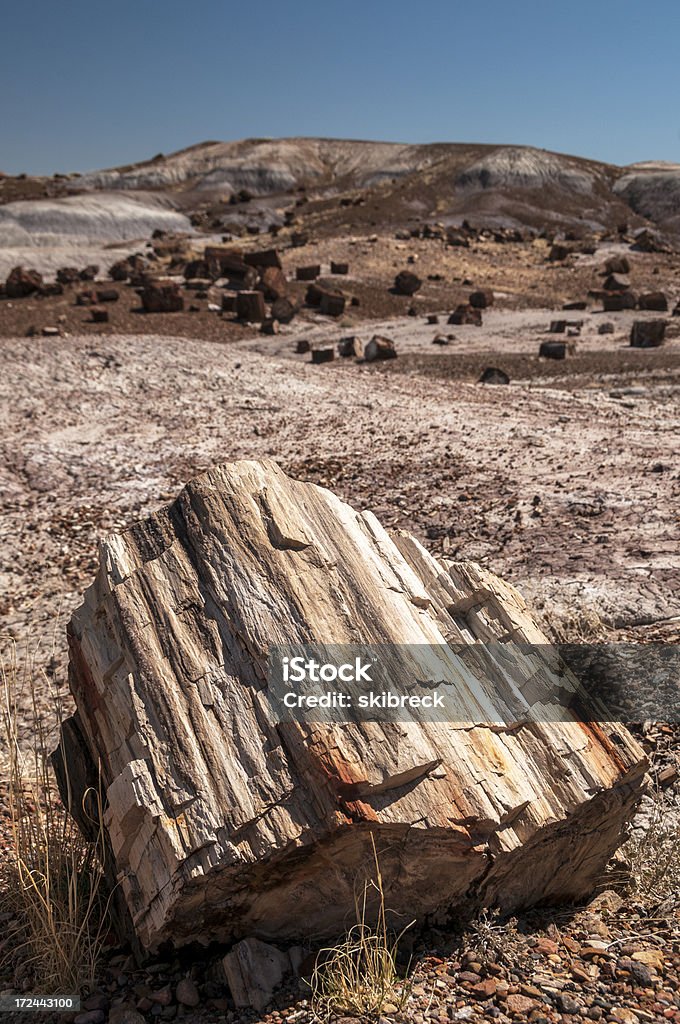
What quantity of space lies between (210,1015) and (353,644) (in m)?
1.36

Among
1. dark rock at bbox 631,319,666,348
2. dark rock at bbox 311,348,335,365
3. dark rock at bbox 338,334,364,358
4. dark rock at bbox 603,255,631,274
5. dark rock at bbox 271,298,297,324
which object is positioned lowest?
dark rock at bbox 311,348,335,365

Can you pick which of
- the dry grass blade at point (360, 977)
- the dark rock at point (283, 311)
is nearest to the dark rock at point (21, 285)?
the dark rock at point (283, 311)

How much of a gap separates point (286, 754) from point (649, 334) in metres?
17.3

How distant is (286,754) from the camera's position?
2.88 meters

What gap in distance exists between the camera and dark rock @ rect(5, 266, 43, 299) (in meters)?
20.2

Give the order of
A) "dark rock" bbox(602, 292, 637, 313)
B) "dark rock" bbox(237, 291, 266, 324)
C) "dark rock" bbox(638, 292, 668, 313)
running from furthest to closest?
"dark rock" bbox(602, 292, 637, 313) < "dark rock" bbox(638, 292, 668, 313) < "dark rock" bbox(237, 291, 266, 324)

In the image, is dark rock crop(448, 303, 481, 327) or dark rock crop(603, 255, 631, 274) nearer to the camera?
dark rock crop(448, 303, 481, 327)

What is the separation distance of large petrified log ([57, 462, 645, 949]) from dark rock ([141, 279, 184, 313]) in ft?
55.2

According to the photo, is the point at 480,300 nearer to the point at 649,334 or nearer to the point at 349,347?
the point at 649,334

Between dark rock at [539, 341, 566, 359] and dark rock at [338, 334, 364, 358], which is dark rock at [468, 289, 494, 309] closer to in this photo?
dark rock at [539, 341, 566, 359]

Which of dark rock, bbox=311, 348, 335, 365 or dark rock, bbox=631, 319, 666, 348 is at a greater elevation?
dark rock, bbox=631, 319, 666, 348

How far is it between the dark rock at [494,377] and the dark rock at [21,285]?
12.8m

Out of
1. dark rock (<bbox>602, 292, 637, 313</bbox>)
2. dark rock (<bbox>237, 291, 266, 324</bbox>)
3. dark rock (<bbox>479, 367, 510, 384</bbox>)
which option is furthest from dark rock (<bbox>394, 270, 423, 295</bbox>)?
dark rock (<bbox>479, 367, 510, 384</bbox>)

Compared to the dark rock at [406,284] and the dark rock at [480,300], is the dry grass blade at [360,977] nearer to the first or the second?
the dark rock at [480,300]
